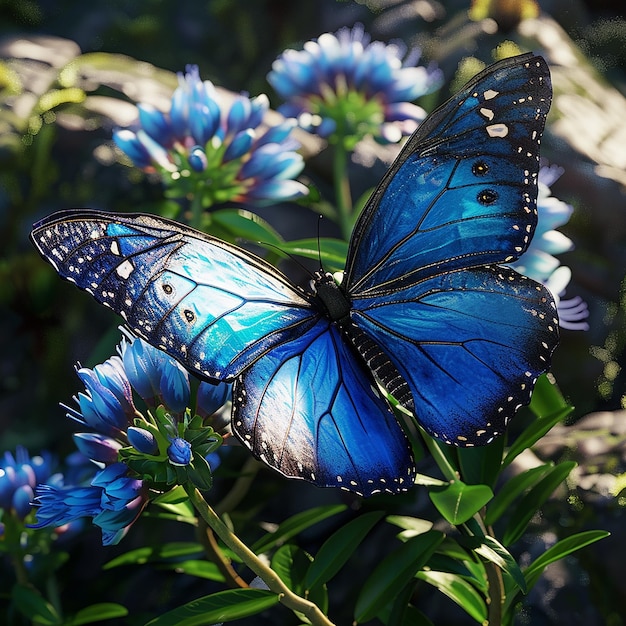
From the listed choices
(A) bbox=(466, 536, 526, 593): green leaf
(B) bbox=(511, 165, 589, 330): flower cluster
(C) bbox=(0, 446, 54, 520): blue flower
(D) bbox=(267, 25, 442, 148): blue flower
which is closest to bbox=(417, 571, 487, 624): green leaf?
(A) bbox=(466, 536, 526, 593): green leaf

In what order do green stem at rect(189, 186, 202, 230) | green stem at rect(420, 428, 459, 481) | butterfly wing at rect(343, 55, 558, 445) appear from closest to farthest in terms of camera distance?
1. butterfly wing at rect(343, 55, 558, 445)
2. green stem at rect(420, 428, 459, 481)
3. green stem at rect(189, 186, 202, 230)

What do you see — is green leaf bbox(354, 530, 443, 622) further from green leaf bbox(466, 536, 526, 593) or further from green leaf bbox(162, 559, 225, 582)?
green leaf bbox(162, 559, 225, 582)

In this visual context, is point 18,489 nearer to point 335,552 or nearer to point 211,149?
point 335,552

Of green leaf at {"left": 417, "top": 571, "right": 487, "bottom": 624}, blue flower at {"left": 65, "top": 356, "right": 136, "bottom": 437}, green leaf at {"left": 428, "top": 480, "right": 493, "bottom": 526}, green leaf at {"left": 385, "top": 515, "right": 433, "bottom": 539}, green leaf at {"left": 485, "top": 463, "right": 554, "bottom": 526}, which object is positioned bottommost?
green leaf at {"left": 417, "top": 571, "right": 487, "bottom": 624}

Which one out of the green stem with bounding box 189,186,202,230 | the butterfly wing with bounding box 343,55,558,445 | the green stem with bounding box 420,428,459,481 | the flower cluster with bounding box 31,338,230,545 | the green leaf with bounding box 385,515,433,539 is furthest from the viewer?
the green stem with bounding box 189,186,202,230

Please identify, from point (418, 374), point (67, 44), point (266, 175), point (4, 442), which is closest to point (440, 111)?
point (418, 374)

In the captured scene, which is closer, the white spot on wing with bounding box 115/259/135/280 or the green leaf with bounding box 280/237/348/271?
the white spot on wing with bounding box 115/259/135/280

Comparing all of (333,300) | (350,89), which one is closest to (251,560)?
(333,300)
